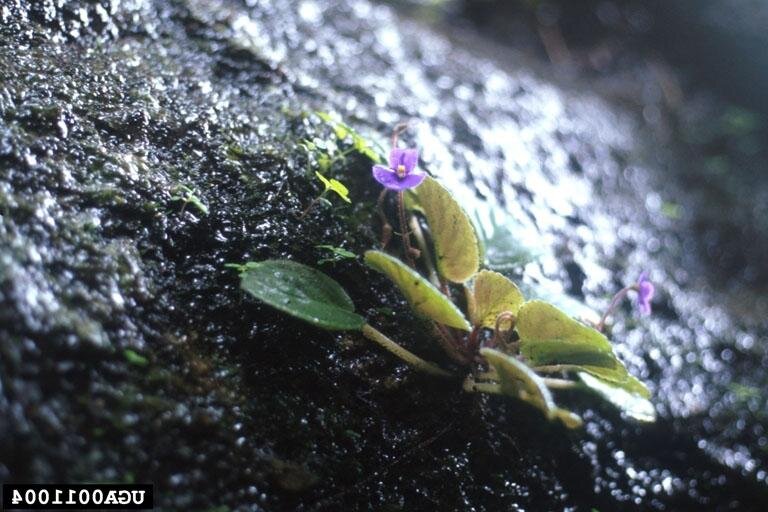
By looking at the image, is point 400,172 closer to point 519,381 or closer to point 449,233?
point 449,233

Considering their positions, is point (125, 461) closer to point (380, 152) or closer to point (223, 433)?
point (223, 433)

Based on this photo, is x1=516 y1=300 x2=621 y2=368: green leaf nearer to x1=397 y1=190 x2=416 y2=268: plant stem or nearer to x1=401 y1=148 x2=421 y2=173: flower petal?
x1=397 y1=190 x2=416 y2=268: plant stem

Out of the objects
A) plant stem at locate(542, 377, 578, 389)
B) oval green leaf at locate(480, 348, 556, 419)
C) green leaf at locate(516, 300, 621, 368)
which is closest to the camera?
oval green leaf at locate(480, 348, 556, 419)

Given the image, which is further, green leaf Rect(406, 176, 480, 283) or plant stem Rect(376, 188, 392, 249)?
plant stem Rect(376, 188, 392, 249)

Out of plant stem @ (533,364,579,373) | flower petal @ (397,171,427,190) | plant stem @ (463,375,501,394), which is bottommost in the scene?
plant stem @ (463,375,501,394)

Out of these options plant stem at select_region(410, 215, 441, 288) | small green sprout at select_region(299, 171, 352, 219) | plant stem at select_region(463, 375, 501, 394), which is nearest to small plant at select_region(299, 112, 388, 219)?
small green sprout at select_region(299, 171, 352, 219)

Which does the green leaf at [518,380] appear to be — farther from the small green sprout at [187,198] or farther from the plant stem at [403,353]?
the small green sprout at [187,198]

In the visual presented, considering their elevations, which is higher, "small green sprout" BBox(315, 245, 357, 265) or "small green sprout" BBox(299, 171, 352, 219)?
"small green sprout" BBox(299, 171, 352, 219)
